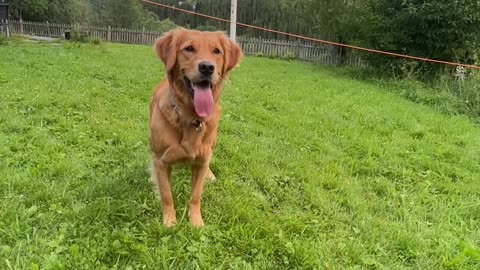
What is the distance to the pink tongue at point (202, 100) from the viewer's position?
2.63 meters

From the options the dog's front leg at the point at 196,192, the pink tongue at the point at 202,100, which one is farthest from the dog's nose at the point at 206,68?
the dog's front leg at the point at 196,192

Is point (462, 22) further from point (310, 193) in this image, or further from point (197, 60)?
point (197, 60)

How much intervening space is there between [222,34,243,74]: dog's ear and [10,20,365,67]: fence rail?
13.1 m

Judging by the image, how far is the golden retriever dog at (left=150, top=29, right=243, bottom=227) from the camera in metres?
2.64

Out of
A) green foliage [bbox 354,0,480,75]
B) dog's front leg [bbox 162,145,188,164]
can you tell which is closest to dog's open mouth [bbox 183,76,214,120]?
dog's front leg [bbox 162,145,188,164]

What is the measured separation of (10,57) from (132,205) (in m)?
7.68

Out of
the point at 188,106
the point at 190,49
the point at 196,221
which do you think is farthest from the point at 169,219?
the point at 190,49

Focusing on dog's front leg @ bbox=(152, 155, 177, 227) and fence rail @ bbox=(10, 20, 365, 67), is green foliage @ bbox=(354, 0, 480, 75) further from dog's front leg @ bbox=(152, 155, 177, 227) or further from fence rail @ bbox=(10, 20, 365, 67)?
dog's front leg @ bbox=(152, 155, 177, 227)

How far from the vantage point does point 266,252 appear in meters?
2.51

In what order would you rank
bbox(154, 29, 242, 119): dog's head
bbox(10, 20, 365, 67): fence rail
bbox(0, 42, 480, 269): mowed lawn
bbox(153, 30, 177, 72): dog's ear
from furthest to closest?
bbox(10, 20, 365, 67): fence rail → bbox(153, 30, 177, 72): dog's ear → bbox(154, 29, 242, 119): dog's head → bbox(0, 42, 480, 269): mowed lawn

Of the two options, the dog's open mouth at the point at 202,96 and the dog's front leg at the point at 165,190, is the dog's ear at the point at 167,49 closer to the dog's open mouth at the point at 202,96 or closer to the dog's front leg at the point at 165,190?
the dog's open mouth at the point at 202,96

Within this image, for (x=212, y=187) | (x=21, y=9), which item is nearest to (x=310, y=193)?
(x=212, y=187)

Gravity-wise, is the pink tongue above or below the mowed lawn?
above

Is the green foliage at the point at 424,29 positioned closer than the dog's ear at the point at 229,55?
No
